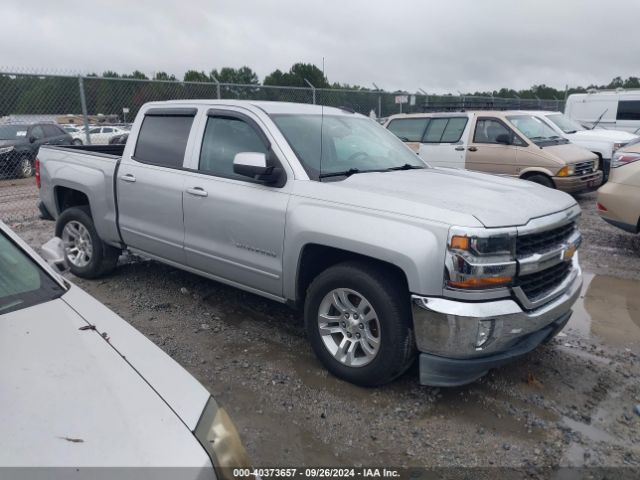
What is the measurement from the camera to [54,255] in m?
2.80

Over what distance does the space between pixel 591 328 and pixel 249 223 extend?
3248 mm

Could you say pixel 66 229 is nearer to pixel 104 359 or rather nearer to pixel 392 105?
pixel 104 359

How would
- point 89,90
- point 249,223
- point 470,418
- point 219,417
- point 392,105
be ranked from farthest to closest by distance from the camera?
1. point 392,105
2. point 89,90
3. point 249,223
4. point 470,418
5. point 219,417

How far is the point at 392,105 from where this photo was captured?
16.8 m

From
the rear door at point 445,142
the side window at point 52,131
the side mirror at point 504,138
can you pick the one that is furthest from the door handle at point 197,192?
the side window at point 52,131

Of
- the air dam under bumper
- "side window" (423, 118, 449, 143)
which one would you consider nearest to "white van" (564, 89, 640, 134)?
"side window" (423, 118, 449, 143)

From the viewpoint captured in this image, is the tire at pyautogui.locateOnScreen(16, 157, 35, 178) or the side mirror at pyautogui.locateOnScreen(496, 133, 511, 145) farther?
the tire at pyautogui.locateOnScreen(16, 157, 35, 178)

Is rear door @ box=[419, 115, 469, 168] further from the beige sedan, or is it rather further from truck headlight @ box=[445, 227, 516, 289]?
truck headlight @ box=[445, 227, 516, 289]

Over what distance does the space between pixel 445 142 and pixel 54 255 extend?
8.87 metres

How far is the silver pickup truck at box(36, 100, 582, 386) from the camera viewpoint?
9.86 ft

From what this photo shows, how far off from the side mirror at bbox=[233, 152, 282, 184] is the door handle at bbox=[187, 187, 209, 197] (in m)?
0.63

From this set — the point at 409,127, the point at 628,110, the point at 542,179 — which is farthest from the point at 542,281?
the point at 628,110

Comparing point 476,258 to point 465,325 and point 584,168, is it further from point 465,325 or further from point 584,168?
point 584,168

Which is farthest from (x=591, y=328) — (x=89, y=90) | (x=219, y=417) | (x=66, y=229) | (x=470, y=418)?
(x=89, y=90)
